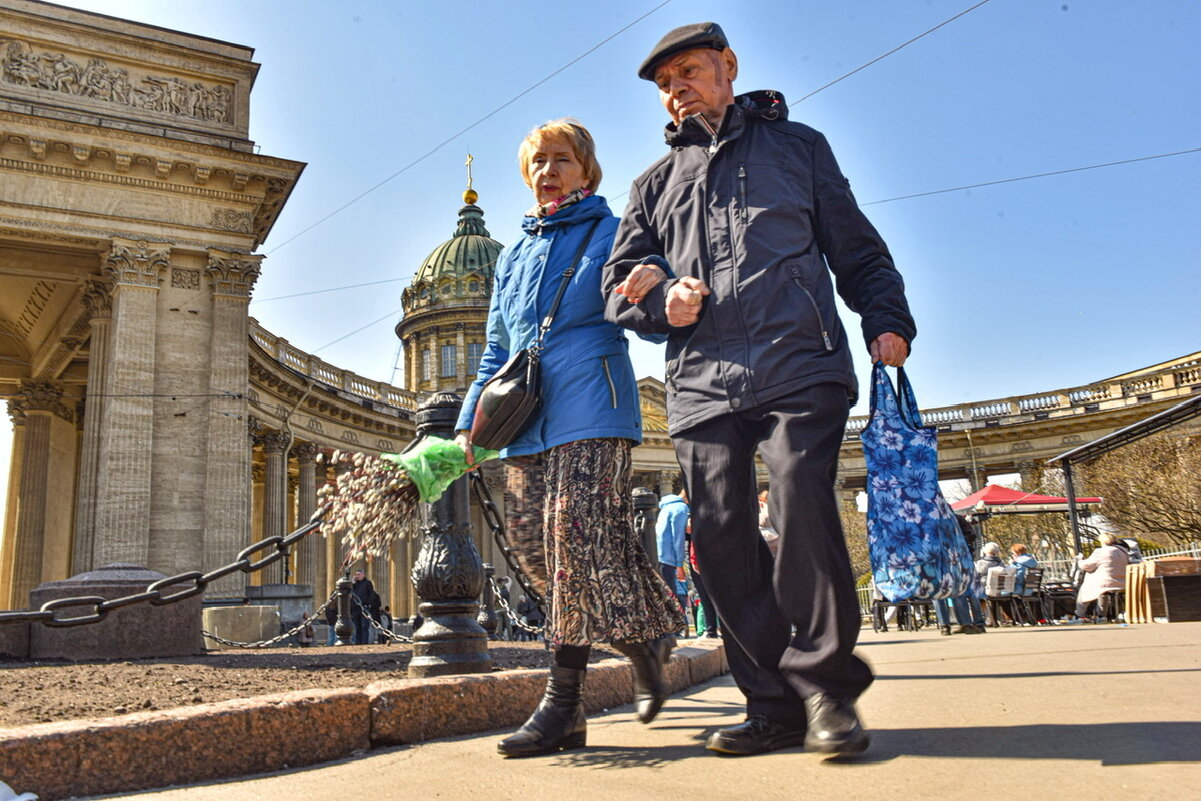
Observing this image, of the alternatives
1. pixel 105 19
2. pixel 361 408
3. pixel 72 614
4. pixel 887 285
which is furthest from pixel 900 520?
pixel 361 408

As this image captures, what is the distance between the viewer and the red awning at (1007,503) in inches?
771

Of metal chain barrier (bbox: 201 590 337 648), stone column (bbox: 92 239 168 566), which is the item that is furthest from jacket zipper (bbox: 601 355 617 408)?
stone column (bbox: 92 239 168 566)

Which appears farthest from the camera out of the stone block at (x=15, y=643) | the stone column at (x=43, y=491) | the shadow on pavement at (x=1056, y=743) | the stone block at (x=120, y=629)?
the stone column at (x=43, y=491)

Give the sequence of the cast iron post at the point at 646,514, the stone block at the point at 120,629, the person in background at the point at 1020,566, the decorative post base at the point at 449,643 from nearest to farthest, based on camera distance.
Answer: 1. the decorative post base at the point at 449,643
2. the stone block at the point at 120,629
3. the cast iron post at the point at 646,514
4. the person in background at the point at 1020,566

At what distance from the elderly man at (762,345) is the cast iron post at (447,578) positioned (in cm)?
173

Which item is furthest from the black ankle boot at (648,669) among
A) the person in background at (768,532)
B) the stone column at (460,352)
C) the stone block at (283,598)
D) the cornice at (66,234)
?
the stone column at (460,352)

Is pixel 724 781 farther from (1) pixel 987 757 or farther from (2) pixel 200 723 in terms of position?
(2) pixel 200 723

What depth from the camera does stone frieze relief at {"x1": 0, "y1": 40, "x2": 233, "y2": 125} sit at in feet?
58.2

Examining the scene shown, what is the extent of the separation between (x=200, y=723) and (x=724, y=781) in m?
1.60

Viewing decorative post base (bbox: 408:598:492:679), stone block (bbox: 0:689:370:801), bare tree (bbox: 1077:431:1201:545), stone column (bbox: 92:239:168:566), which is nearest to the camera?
stone block (bbox: 0:689:370:801)

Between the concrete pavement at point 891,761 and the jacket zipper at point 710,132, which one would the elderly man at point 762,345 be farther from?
the concrete pavement at point 891,761

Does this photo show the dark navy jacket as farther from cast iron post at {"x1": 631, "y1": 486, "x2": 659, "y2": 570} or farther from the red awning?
the red awning

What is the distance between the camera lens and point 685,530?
402 inches

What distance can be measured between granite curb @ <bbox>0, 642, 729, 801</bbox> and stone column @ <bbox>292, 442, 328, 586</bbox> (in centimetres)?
2763
